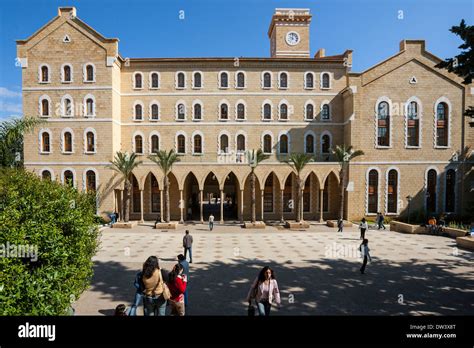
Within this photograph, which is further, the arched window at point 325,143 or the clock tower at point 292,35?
the clock tower at point 292,35

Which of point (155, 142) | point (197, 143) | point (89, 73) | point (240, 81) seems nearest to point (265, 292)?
point (197, 143)

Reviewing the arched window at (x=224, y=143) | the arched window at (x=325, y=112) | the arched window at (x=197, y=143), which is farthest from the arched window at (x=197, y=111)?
the arched window at (x=325, y=112)

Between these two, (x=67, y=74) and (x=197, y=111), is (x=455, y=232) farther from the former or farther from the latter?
(x=67, y=74)

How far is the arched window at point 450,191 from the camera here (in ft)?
83.0

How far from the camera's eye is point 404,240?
17922 mm

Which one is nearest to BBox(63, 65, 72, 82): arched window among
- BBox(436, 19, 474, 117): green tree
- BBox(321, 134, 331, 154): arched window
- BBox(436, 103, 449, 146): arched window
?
BBox(321, 134, 331, 154): arched window

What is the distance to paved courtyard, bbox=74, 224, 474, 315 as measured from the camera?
8008 mm

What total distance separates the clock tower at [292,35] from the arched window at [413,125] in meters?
13.1

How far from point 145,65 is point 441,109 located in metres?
29.4

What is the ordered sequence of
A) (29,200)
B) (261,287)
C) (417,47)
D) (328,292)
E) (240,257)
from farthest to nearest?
(417,47) < (240,257) < (328,292) < (261,287) < (29,200)

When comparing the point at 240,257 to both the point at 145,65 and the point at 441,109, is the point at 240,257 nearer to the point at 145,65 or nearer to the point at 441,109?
the point at 145,65

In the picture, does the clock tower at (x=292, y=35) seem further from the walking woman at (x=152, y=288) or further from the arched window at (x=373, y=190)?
the walking woman at (x=152, y=288)
